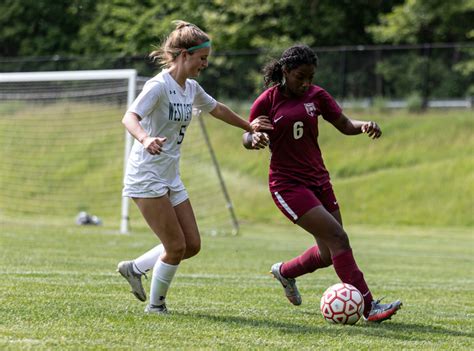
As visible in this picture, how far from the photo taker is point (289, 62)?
262 inches

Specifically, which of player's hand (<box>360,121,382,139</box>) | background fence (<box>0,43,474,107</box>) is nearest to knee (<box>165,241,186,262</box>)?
player's hand (<box>360,121,382,139</box>)

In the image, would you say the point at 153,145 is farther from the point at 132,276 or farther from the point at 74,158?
the point at 74,158

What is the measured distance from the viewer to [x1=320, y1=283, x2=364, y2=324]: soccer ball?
623cm

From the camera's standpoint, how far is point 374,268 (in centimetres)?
1133

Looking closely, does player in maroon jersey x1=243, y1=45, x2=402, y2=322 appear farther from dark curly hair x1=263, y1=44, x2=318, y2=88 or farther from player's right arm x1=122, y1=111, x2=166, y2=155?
player's right arm x1=122, y1=111, x2=166, y2=155

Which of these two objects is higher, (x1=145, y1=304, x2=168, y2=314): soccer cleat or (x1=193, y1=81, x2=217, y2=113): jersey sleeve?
(x1=193, y1=81, x2=217, y2=113): jersey sleeve

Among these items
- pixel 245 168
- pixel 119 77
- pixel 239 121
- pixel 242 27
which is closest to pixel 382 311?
pixel 239 121

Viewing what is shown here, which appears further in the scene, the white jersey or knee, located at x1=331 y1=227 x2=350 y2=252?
knee, located at x1=331 y1=227 x2=350 y2=252

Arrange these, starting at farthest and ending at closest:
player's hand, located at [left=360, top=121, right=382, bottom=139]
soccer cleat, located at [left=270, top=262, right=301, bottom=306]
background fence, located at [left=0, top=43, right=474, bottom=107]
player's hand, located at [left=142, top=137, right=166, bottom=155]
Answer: background fence, located at [left=0, top=43, right=474, bottom=107], soccer cleat, located at [left=270, top=262, right=301, bottom=306], player's hand, located at [left=360, top=121, right=382, bottom=139], player's hand, located at [left=142, top=137, right=166, bottom=155]

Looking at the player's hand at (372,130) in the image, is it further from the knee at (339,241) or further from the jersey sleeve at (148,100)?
the jersey sleeve at (148,100)

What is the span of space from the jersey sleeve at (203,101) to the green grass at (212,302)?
1514 mm

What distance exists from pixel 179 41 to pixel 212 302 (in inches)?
84.3

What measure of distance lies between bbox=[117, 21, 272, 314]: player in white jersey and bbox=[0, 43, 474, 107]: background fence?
21.5 meters

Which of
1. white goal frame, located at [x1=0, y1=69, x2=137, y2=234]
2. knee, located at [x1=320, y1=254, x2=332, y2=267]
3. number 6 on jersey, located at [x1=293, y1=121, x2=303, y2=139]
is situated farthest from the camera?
white goal frame, located at [x1=0, y1=69, x2=137, y2=234]
